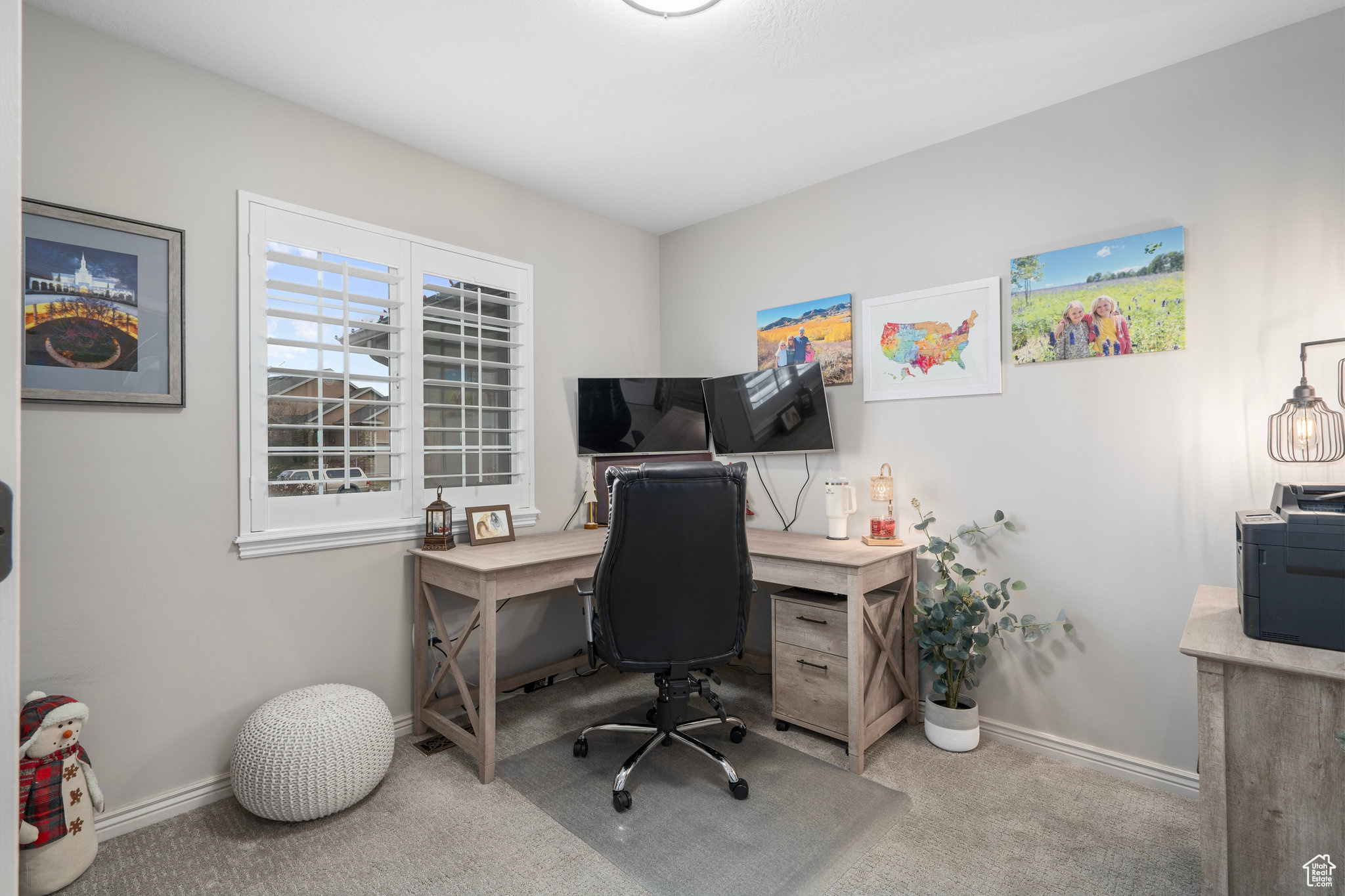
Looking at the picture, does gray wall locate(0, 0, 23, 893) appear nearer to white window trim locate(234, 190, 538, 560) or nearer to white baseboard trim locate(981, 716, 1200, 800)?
white window trim locate(234, 190, 538, 560)

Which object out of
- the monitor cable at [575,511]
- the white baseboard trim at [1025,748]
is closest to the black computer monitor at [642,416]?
the monitor cable at [575,511]

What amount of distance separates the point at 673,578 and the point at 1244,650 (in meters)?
1.54

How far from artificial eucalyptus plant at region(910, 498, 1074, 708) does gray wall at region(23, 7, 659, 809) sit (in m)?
2.28

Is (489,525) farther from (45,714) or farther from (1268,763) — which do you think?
(1268,763)

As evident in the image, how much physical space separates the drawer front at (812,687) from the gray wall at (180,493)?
1.67m

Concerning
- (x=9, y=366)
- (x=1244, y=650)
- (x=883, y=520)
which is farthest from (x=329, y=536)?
(x=1244, y=650)

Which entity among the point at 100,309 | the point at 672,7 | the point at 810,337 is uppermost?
the point at 672,7

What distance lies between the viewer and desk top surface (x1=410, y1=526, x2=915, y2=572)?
2.47 meters

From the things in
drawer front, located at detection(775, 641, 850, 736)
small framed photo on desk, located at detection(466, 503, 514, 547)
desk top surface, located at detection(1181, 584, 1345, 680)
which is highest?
small framed photo on desk, located at detection(466, 503, 514, 547)

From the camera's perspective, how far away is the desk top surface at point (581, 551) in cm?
247

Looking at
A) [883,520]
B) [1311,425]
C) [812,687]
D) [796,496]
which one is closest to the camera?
[1311,425]

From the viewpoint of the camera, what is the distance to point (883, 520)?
2920 mm

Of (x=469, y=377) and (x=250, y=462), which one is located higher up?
(x=469, y=377)

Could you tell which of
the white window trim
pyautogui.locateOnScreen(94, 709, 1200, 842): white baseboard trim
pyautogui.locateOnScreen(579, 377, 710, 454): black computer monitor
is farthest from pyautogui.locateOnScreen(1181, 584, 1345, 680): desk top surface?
the white window trim
